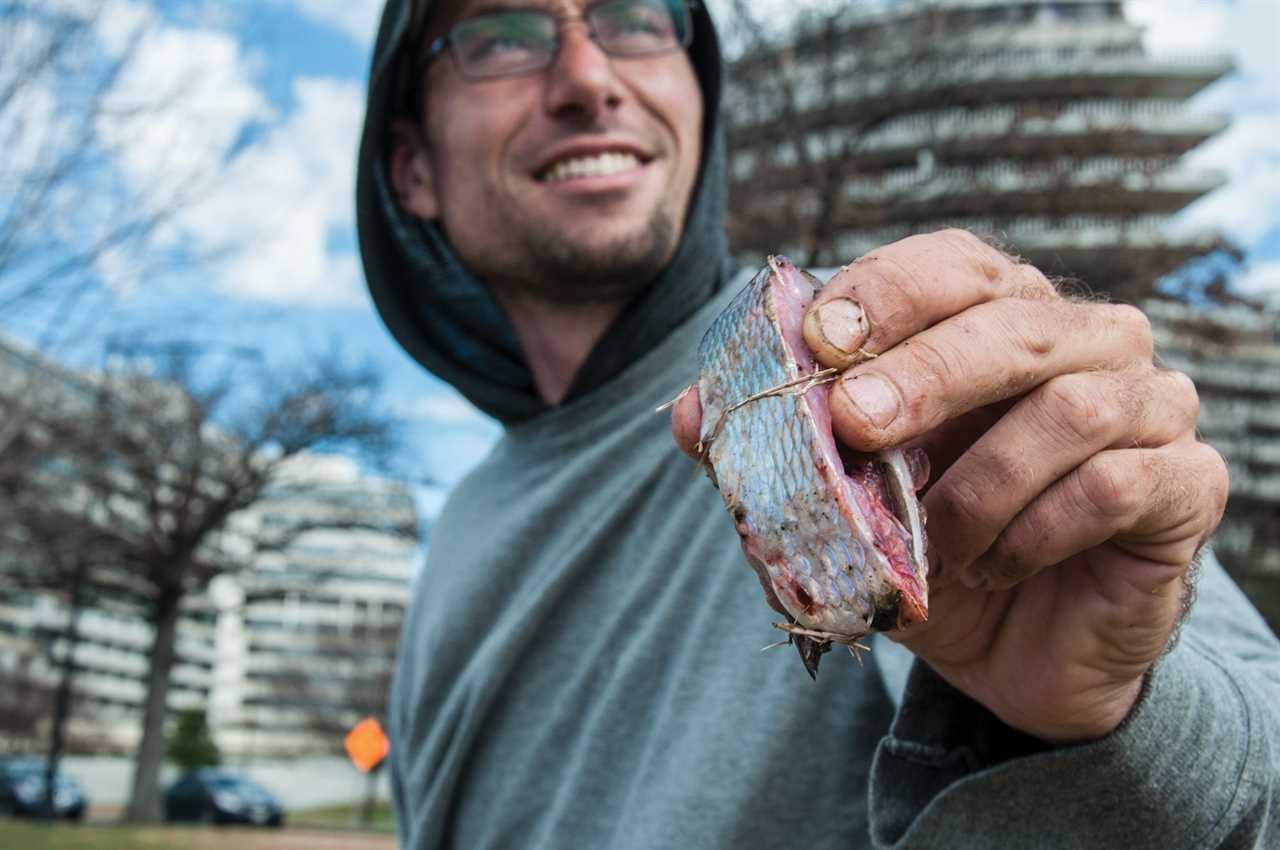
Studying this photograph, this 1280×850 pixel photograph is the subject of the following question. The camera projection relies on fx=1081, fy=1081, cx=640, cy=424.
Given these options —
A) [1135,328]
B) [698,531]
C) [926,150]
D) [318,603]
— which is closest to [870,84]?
[926,150]

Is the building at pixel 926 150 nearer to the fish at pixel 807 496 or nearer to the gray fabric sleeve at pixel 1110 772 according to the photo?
the gray fabric sleeve at pixel 1110 772

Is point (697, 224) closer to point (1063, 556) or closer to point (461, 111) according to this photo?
point (461, 111)

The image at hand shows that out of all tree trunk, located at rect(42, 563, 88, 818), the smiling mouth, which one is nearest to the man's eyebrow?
the smiling mouth

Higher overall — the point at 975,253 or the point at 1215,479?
the point at 975,253

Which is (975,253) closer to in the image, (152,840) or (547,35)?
(547,35)

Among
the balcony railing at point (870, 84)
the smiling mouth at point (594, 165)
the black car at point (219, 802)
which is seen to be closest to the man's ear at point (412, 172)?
the smiling mouth at point (594, 165)

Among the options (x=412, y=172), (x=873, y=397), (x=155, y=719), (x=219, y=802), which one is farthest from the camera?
(x=219, y=802)

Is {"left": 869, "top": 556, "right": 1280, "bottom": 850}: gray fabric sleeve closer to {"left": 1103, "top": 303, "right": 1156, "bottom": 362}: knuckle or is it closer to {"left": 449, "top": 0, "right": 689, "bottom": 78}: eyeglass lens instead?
{"left": 1103, "top": 303, "right": 1156, "bottom": 362}: knuckle

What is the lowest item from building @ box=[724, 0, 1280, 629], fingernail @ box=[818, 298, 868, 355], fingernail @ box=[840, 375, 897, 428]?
fingernail @ box=[840, 375, 897, 428]
